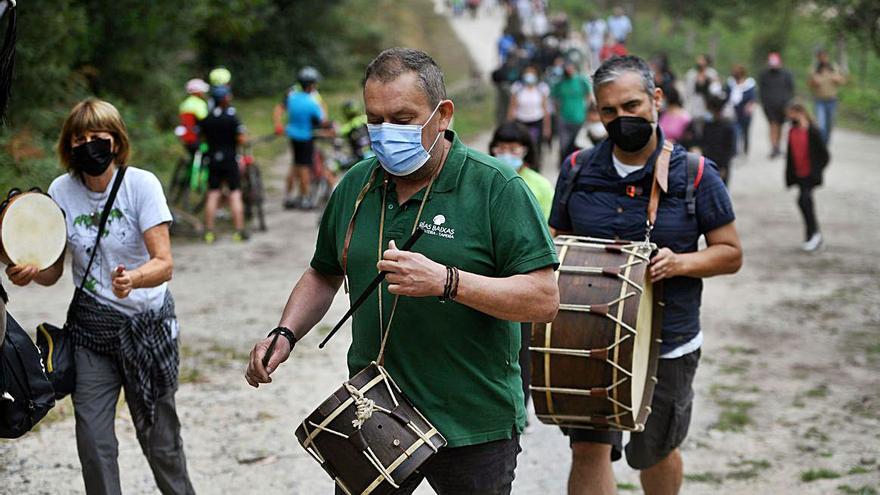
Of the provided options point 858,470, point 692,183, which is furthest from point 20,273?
point 858,470

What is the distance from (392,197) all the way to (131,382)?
1838 millimetres

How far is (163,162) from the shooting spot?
51.9 feet

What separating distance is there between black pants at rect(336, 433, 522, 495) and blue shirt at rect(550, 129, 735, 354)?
59.4 inches

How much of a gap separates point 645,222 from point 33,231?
2456 mm

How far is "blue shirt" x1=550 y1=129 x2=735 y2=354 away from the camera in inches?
185

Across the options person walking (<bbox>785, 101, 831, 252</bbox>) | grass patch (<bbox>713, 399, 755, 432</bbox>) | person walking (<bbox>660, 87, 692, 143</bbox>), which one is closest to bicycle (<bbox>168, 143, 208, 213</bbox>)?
person walking (<bbox>660, 87, 692, 143</bbox>)

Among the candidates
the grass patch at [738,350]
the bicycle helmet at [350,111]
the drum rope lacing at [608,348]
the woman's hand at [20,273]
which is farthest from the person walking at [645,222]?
the bicycle helmet at [350,111]

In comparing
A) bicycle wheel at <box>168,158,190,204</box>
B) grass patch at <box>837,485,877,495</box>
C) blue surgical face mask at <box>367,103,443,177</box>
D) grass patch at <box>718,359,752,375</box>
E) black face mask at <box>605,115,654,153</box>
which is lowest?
grass patch at <box>718,359,752,375</box>

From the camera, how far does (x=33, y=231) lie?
14.0ft

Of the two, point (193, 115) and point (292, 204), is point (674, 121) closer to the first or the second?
point (292, 204)

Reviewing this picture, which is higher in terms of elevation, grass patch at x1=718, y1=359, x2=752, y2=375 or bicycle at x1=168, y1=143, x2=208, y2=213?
bicycle at x1=168, y1=143, x2=208, y2=213

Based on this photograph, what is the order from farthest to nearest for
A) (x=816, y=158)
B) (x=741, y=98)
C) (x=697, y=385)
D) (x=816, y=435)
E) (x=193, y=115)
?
(x=741, y=98) < (x=193, y=115) < (x=816, y=158) < (x=697, y=385) < (x=816, y=435)

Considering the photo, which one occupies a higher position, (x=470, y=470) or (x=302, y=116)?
(x=470, y=470)

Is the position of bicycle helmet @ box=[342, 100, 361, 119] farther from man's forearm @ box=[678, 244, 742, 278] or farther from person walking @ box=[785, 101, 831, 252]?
man's forearm @ box=[678, 244, 742, 278]
